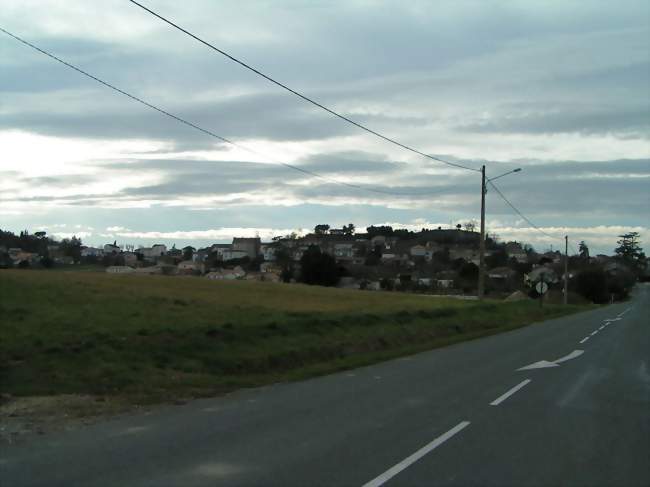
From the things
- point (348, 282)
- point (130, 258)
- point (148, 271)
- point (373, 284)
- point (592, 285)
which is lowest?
point (373, 284)

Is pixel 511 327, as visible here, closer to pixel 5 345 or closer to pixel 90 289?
pixel 90 289

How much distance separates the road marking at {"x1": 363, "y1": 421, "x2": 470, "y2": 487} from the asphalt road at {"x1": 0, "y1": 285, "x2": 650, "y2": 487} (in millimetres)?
17

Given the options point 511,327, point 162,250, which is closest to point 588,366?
point 511,327

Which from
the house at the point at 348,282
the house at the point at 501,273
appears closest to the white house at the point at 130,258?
the house at the point at 348,282

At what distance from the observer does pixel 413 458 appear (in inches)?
307

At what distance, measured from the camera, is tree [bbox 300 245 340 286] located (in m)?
89.0

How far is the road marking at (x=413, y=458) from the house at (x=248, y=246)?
13610 cm

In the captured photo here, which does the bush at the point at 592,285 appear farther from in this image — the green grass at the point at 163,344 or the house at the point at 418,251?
the green grass at the point at 163,344

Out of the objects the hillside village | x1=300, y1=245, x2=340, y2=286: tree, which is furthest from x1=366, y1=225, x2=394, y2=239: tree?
x1=300, y1=245, x2=340, y2=286: tree

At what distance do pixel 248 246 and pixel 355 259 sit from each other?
3139 centimetres

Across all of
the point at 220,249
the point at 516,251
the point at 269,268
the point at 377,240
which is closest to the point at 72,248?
the point at 269,268

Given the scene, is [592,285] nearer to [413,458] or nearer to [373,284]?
[373,284]

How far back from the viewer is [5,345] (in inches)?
580

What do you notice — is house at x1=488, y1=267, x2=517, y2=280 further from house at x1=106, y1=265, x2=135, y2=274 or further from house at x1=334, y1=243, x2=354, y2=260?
house at x1=106, y1=265, x2=135, y2=274
